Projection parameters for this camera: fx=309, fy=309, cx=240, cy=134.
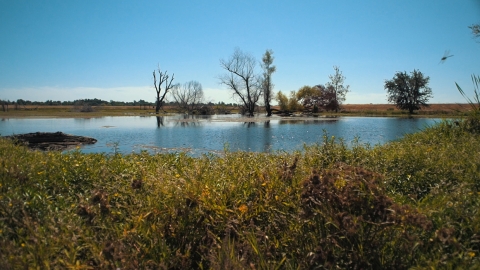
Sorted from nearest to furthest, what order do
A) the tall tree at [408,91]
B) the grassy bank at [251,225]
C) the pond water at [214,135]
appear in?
the grassy bank at [251,225]
the pond water at [214,135]
the tall tree at [408,91]

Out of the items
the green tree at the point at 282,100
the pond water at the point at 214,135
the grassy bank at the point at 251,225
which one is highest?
the green tree at the point at 282,100

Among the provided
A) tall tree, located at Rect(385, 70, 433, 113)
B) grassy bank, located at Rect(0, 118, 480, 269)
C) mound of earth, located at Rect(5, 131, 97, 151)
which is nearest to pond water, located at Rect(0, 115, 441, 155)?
mound of earth, located at Rect(5, 131, 97, 151)

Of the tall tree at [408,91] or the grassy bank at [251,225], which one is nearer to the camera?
→ the grassy bank at [251,225]

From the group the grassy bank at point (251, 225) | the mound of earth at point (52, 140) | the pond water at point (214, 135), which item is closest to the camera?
the grassy bank at point (251, 225)

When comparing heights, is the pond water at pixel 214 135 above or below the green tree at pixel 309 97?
below

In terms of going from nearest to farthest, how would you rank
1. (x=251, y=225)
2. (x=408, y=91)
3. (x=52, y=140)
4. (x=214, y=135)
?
(x=251, y=225) → (x=52, y=140) → (x=214, y=135) → (x=408, y=91)

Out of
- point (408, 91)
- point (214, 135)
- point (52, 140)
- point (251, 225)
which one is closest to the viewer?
point (251, 225)

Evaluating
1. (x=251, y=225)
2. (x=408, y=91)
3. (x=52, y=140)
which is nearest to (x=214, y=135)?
(x=52, y=140)

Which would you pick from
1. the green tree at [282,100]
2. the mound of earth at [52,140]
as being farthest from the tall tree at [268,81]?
the mound of earth at [52,140]

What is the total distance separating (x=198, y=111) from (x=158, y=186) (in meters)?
66.4

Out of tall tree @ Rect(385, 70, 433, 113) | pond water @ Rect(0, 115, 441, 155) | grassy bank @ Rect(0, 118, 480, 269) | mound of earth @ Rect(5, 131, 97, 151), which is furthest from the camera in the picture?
tall tree @ Rect(385, 70, 433, 113)

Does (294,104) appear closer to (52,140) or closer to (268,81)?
(268,81)

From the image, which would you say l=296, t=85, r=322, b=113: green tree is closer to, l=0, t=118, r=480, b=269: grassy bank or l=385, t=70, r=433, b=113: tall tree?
l=385, t=70, r=433, b=113: tall tree

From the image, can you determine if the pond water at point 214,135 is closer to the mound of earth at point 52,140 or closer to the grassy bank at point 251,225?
the mound of earth at point 52,140
